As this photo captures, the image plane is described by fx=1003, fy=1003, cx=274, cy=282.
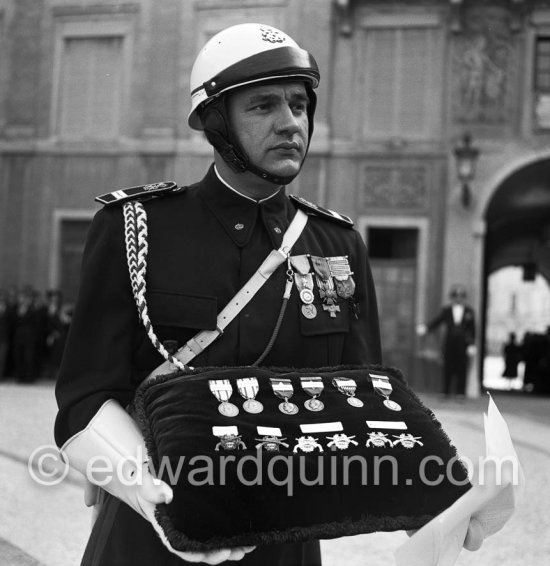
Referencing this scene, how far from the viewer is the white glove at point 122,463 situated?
1.58 meters

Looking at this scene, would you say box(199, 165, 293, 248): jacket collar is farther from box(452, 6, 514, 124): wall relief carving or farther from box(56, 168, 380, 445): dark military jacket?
box(452, 6, 514, 124): wall relief carving

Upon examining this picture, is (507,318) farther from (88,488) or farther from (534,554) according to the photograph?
(88,488)

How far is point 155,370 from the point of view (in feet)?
6.15

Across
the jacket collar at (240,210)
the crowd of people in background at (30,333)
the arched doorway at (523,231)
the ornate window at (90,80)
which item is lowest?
the crowd of people in background at (30,333)

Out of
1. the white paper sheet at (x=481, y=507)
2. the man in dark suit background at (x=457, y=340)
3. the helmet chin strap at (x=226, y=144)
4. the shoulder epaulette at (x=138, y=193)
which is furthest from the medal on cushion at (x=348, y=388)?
the man in dark suit background at (x=457, y=340)

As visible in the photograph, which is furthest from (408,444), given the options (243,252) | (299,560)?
(243,252)

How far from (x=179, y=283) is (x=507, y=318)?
51.3 metres

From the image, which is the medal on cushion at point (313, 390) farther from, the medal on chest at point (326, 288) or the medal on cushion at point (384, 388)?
the medal on chest at point (326, 288)

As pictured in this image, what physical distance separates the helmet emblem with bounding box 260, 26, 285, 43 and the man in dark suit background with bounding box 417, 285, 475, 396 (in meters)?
13.8

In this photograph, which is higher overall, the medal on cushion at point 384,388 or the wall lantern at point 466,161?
the wall lantern at point 466,161

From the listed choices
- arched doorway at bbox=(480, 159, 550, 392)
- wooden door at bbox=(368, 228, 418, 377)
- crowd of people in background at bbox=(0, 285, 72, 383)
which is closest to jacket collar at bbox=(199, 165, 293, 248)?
crowd of people in background at bbox=(0, 285, 72, 383)

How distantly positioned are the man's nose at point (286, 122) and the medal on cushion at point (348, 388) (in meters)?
0.48

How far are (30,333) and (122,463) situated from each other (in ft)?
50.8

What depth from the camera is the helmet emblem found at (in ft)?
6.45
